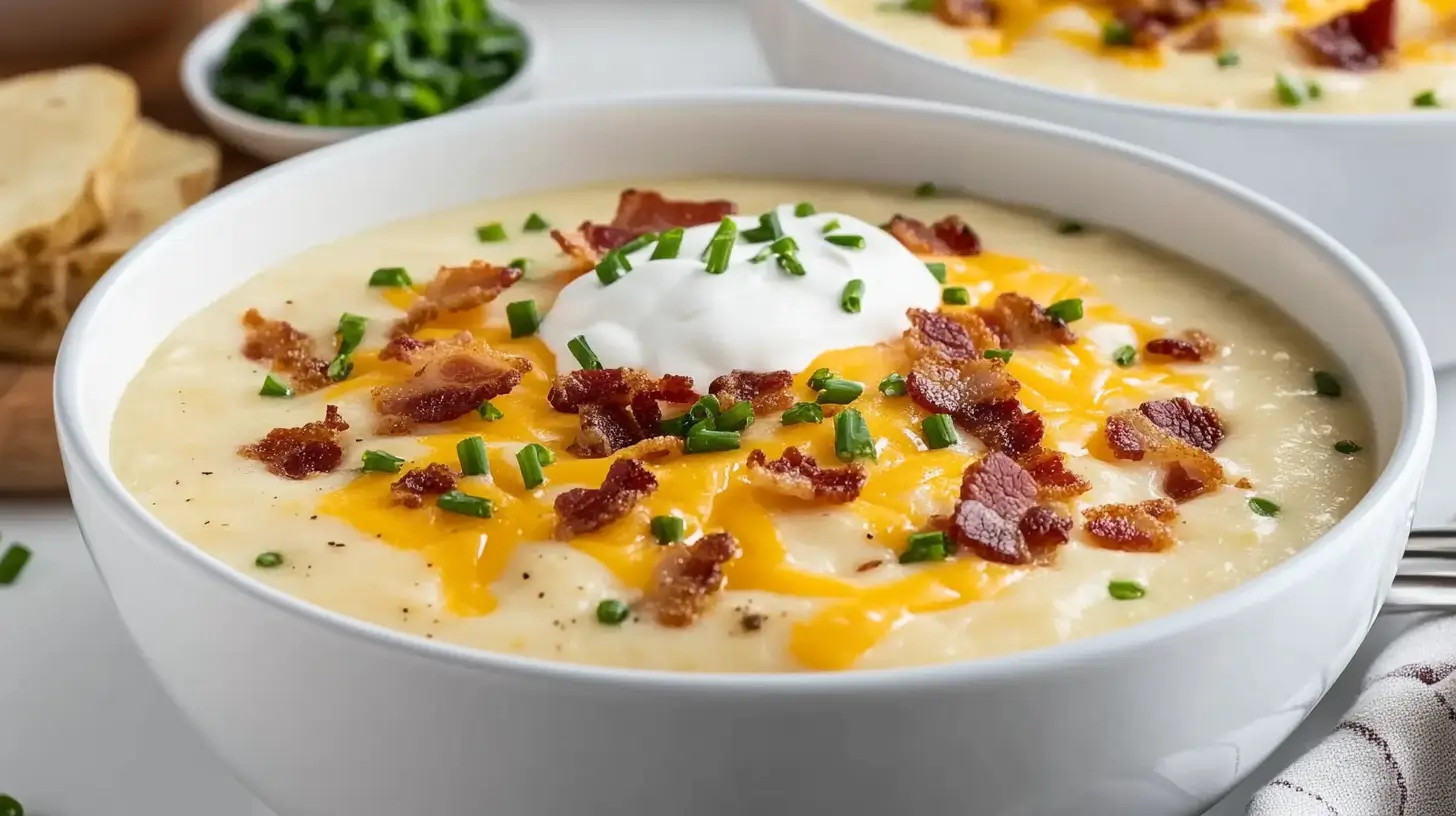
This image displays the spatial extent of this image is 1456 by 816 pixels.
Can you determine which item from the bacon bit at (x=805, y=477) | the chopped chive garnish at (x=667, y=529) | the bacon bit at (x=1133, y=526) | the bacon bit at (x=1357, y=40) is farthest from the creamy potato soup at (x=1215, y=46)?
the chopped chive garnish at (x=667, y=529)

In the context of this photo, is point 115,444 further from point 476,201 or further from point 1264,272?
point 1264,272

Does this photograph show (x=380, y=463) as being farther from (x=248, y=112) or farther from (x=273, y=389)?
(x=248, y=112)

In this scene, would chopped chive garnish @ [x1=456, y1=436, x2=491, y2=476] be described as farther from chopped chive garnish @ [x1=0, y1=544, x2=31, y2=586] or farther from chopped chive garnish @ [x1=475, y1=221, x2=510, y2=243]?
chopped chive garnish @ [x1=0, y1=544, x2=31, y2=586]

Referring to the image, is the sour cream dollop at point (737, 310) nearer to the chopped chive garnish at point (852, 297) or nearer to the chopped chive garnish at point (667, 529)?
the chopped chive garnish at point (852, 297)

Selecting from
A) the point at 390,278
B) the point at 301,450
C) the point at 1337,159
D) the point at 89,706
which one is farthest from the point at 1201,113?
the point at 89,706

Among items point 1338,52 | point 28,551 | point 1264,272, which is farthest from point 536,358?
point 1338,52
